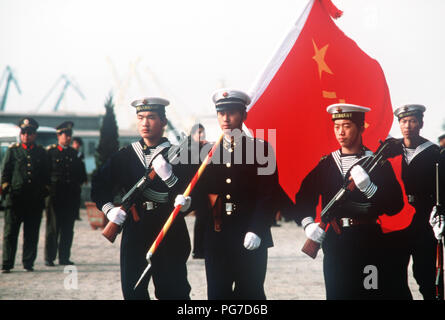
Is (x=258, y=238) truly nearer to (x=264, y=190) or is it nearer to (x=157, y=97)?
(x=264, y=190)

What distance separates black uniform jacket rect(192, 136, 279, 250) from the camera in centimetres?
573

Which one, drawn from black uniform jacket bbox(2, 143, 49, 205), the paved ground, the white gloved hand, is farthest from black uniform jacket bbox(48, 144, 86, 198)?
the white gloved hand

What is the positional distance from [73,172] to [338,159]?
7177 mm

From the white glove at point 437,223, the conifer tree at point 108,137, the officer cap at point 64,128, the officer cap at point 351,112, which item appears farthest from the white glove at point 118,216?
the conifer tree at point 108,137

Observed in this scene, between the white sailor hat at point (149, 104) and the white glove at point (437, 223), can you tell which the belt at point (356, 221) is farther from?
the white sailor hat at point (149, 104)

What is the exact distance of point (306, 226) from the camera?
564 centimetres

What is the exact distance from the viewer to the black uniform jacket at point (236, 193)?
5.73 m

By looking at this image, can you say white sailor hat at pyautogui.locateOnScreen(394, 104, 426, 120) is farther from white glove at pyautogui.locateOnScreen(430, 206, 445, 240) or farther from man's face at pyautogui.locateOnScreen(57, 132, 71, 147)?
man's face at pyautogui.locateOnScreen(57, 132, 71, 147)

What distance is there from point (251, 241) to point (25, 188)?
241 inches

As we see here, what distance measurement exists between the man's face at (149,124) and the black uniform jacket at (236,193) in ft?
2.01

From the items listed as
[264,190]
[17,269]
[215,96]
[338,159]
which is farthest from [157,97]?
[17,269]

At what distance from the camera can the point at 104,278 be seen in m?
9.78

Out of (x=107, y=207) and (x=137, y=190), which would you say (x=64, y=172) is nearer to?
(x=107, y=207)
